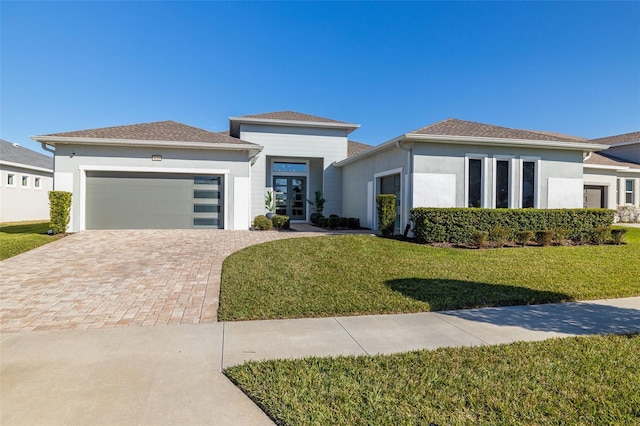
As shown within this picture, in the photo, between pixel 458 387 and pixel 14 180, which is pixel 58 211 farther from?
pixel 458 387

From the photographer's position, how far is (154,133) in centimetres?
1414

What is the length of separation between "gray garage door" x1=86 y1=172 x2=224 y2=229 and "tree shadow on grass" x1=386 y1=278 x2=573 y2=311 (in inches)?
389

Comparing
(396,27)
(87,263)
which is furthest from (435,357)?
(396,27)

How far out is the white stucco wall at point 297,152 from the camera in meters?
18.2

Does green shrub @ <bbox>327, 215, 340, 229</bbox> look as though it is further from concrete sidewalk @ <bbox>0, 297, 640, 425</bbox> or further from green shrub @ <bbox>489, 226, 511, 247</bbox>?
concrete sidewalk @ <bbox>0, 297, 640, 425</bbox>

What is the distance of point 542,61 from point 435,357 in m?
15.2

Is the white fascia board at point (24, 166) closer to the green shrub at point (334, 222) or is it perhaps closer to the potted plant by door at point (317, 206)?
the potted plant by door at point (317, 206)

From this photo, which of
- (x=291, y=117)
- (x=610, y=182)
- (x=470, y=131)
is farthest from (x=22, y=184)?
(x=610, y=182)

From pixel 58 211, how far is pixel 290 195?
11.0 m

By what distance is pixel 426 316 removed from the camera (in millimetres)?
4848

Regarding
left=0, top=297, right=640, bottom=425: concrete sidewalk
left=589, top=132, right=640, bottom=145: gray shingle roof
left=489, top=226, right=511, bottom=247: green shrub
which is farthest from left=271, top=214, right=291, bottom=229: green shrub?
left=589, top=132, right=640, bottom=145: gray shingle roof

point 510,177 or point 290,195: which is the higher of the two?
point 510,177

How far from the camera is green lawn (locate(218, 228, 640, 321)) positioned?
5289 millimetres

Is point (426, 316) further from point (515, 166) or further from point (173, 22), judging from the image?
point (173, 22)
